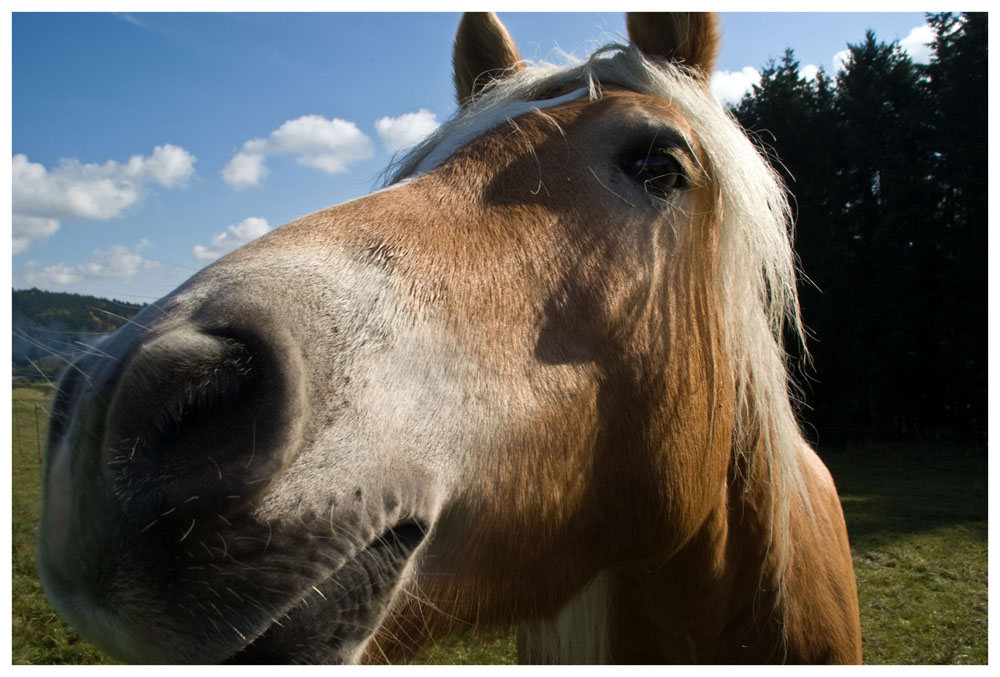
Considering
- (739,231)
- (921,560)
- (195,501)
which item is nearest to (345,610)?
(195,501)

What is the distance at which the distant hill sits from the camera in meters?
1.16

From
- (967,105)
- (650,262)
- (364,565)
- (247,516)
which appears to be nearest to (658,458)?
(650,262)

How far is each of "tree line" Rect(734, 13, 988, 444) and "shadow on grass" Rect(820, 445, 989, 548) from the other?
101 cm

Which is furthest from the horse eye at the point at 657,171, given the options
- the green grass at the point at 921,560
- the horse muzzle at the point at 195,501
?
the green grass at the point at 921,560

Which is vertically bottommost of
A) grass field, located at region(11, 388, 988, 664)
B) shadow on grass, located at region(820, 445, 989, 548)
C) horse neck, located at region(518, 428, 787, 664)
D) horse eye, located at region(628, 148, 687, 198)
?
shadow on grass, located at region(820, 445, 989, 548)

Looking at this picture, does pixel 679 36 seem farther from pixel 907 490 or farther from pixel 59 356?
pixel 907 490

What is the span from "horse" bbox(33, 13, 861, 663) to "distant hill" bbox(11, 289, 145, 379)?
0.13m

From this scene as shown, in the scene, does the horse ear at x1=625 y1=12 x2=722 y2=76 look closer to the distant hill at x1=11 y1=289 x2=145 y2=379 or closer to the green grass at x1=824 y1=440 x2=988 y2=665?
the distant hill at x1=11 y1=289 x2=145 y2=379

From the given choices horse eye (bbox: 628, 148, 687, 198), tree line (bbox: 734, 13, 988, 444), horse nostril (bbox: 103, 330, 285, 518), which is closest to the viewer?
horse nostril (bbox: 103, 330, 285, 518)

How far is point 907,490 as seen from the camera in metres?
12.6

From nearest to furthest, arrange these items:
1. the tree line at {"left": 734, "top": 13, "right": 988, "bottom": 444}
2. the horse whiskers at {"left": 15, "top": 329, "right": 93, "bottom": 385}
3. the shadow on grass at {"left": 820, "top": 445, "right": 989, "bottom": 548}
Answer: the horse whiskers at {"left": 15, "top": 329, "right": 93, "bottom": 385}, the shadow on grass at {"left": 820, "top": 445, "right": 989, "bottom": 548}, the tree line at {"left": 734, "top": 13, "right": 988, "bottom": 444}

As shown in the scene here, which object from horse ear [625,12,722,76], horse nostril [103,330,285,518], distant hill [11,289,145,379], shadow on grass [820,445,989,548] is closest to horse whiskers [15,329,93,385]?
distant hill [11,289,145,379]

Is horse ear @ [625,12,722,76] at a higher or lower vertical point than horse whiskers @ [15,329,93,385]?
higher

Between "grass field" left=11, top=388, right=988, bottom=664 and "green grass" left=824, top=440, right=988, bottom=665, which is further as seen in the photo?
"green grass" left=824, top=440, right=988, bottom=665
